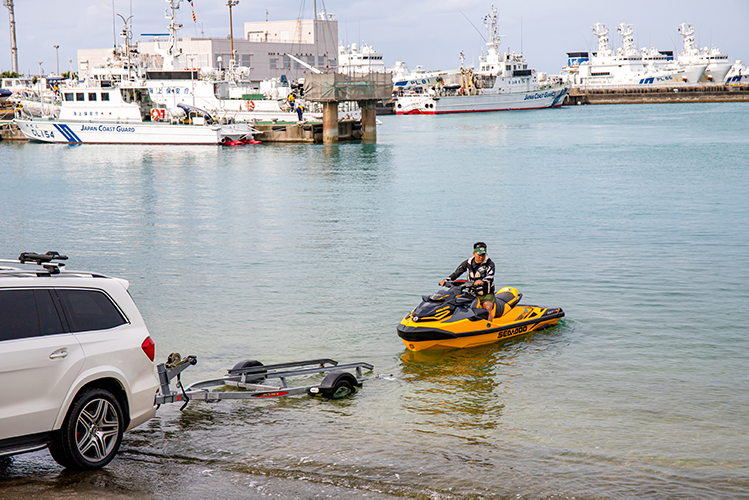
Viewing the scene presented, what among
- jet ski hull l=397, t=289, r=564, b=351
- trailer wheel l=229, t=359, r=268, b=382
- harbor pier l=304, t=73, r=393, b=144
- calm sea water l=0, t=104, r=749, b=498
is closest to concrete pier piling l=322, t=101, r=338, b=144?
harbor pier l=304, t=73, r=393, b=144

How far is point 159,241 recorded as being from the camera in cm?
2334

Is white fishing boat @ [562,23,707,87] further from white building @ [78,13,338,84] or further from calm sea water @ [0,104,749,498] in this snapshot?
calm sea water @ [0,104,749,498]

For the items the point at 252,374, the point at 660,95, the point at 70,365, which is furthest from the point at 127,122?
the point at 660,95

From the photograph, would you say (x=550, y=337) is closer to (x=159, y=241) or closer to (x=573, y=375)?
(x=573, y=375)

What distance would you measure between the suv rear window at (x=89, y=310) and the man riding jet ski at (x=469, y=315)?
5.98 metres

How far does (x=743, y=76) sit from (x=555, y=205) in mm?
147920

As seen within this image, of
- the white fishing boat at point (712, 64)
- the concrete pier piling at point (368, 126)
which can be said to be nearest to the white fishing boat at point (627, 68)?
the white fishing boat at point (712, 64)

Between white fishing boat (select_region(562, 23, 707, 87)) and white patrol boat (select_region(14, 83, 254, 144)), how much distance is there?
10610cm

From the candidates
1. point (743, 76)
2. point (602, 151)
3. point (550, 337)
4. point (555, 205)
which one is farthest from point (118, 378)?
point (743, 76)

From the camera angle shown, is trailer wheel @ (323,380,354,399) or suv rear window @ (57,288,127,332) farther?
trailer wheel @ (323,380,354,399)

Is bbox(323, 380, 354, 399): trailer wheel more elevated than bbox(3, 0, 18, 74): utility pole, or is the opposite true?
Answer: bbox(3, 0, 18, 74): utility pole

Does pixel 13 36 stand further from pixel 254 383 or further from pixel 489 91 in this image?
pixel 254 383

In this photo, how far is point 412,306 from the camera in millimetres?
15117

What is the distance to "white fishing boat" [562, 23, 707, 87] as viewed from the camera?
153500 millimetres
